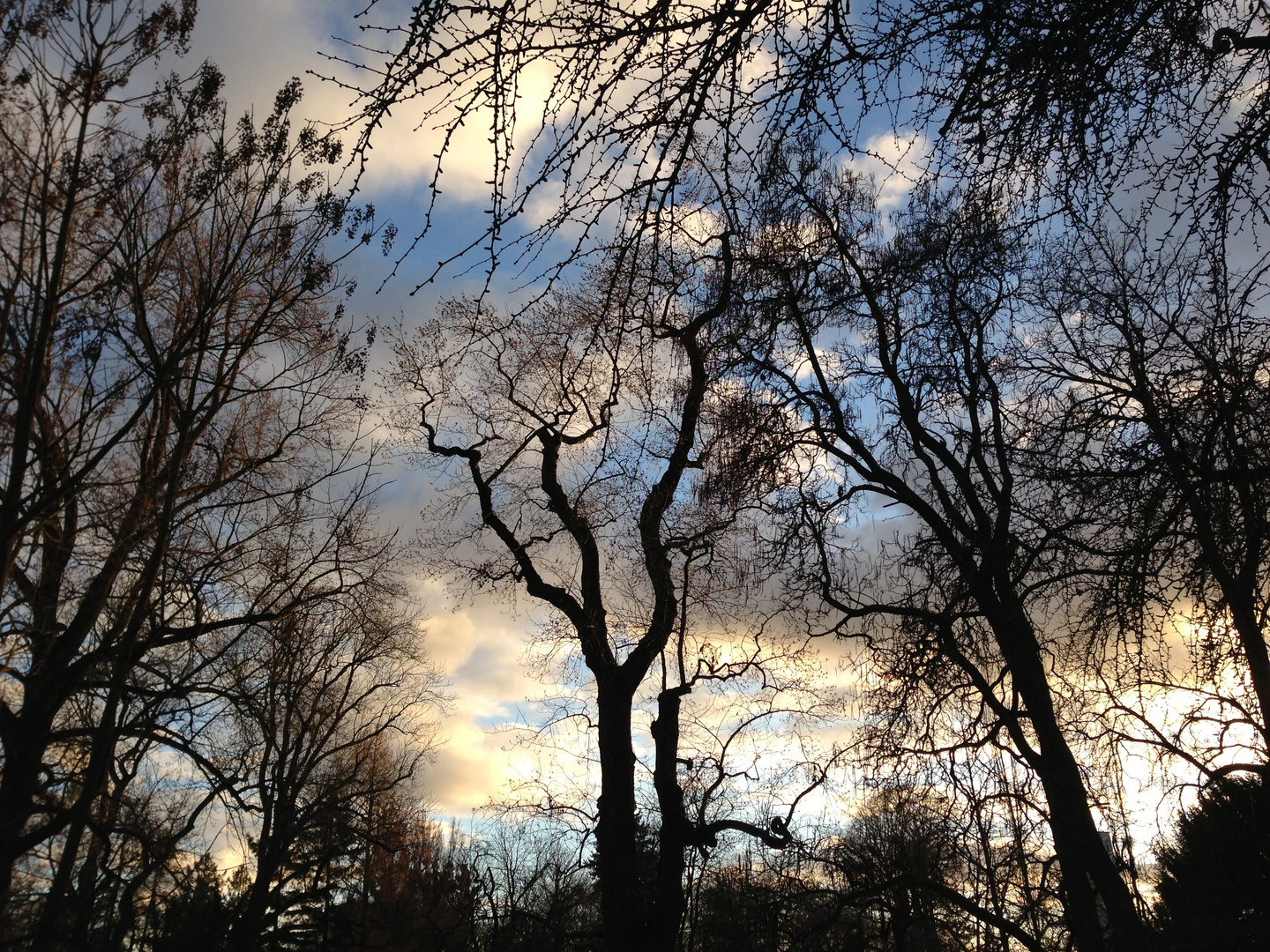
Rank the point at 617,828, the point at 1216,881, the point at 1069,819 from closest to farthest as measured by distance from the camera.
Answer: the point at 1069,819 < the point at 617,828 < the point at 1216,881

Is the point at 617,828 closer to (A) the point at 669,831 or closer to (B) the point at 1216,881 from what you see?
(A) the point at 669,831

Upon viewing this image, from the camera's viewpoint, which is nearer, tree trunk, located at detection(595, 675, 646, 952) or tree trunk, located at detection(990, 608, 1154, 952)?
tree trunk, located at detection(990, 608, 1154, 952)

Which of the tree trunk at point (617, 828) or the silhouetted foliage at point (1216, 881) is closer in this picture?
the tree trunk at point (617, 828)

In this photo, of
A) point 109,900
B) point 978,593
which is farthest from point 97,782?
point 978,593

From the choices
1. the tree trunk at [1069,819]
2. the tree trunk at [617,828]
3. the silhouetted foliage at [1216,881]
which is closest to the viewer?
the tree trunk at [1069,819]

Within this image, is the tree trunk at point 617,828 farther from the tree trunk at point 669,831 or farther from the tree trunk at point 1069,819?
the tree trunk at point 1069,819

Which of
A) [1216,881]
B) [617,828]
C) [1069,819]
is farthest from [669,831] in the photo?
[1216,881]

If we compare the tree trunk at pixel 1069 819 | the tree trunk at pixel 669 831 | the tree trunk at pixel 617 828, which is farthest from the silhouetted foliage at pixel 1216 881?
the tree trunk at pixel 617 828

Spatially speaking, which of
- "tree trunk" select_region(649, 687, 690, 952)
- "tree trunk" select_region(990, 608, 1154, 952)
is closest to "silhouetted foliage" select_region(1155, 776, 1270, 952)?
"tree trunk" select_region(990, 608, 1154, 952)

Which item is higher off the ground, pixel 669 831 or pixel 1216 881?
pixel 669 831

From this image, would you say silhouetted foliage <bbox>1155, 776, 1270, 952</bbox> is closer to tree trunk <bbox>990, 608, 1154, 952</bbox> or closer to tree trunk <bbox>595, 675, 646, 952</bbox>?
tree trunk <bbox>990, 608, 1154, 952</bbox>

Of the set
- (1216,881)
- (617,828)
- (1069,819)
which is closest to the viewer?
(1069,819)

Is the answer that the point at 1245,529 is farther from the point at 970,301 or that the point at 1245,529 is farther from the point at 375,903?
the point at 375,903

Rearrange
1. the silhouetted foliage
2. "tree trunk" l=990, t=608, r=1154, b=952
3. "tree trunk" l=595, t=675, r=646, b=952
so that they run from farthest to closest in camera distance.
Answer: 1. the silhouetted foliage
2. "tree trunk" l=595, t=675, r=646, b=952
3. "tree trunk" l=990, t=608, r=1154, b=952
